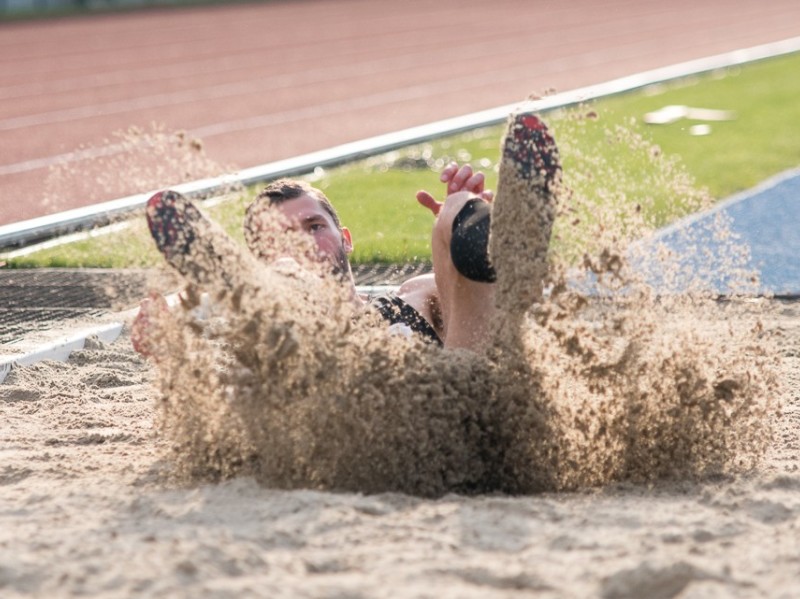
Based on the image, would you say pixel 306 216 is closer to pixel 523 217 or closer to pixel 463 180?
pixel 463 180

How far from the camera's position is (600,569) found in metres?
2.72

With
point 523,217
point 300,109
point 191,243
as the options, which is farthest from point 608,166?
point 300,109

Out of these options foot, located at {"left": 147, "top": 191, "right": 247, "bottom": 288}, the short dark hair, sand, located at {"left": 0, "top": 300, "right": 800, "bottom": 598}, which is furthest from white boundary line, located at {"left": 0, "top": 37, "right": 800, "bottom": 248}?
sand, located at {"left": 0, "top": 300, "right": 800, "bottom": 598}

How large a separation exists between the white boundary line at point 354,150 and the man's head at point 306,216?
0.56 m

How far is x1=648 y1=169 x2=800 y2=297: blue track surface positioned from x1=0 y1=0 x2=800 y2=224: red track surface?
3.68 m

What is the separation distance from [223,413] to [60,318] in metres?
2.42

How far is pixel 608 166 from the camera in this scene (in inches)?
282

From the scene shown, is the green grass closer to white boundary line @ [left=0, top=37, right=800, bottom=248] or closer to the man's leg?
white boundary line @ [left=0, top=37, right=800, bottom=248]

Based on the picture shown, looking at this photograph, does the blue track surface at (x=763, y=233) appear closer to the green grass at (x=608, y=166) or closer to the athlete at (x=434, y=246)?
the green grass at (x=608, y=166)

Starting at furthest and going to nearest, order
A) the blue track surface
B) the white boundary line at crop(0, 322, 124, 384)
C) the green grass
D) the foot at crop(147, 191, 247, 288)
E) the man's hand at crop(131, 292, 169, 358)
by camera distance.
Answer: the blue track surface < the white boundary line at crop(0, 322, 124, 384) < the green grass < the man's hand at crop(131, 292, 169, 358) < the foot at crop(147, 191, 247, 288)

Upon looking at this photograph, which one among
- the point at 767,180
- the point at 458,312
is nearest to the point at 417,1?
the point at 767,180

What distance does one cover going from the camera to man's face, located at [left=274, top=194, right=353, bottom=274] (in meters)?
4.22

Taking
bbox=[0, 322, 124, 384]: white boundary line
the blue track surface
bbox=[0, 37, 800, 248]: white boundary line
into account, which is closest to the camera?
bbox=[0, 322, 124, 384]: white boundary line

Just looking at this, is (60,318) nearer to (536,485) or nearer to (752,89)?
(536,485)
